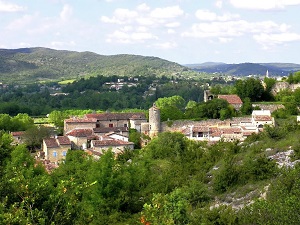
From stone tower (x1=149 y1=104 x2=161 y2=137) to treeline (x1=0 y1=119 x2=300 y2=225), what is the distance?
23.9ft

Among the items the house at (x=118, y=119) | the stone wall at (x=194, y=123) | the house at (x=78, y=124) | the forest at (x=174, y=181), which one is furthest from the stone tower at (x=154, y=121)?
the house at (x=78, y=124)

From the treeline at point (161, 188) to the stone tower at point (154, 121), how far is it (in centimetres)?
728

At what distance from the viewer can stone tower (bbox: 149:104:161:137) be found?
47463 millimetres

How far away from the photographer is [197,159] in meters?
28.4

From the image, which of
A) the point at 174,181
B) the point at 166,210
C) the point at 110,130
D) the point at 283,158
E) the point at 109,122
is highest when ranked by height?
the point at 166,210

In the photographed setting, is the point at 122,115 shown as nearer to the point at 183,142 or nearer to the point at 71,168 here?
the point at 183,142

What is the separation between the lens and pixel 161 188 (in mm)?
23344

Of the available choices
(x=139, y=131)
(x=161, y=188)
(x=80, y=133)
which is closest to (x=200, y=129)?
(x=139, y=131)

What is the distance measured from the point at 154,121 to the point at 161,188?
80.8ft

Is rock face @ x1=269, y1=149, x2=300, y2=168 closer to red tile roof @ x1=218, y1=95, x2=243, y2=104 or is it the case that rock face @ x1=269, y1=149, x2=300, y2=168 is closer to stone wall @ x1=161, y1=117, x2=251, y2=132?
stone wall @ x1=161, y1=117, x2=251, y2=132

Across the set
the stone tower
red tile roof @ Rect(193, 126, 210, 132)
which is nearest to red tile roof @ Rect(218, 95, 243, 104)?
red tile roof @ Rect(193, 126, 210, 132)

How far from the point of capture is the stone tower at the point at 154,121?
156ft

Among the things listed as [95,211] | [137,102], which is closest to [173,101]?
[137,102]

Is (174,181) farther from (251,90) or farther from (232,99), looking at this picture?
(251,90)
